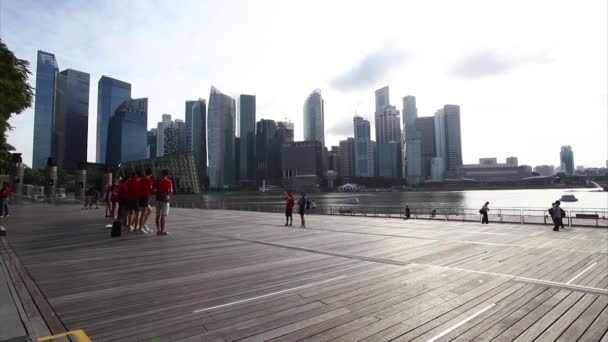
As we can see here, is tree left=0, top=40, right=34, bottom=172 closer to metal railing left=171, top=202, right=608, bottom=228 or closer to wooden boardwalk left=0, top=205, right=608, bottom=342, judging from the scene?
wooden boardwalk left=0, top=205, right=608, bottom=342

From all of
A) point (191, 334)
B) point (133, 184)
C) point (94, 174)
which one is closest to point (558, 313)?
point (191, 334)

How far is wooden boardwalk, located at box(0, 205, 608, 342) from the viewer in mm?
3855

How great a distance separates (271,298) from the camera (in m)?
4.93

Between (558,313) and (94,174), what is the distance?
13192 cm

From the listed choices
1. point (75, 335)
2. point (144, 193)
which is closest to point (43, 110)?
point (144, 193)

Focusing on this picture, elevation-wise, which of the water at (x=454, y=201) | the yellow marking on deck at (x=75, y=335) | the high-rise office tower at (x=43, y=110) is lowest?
the water at (x=454, y=201)

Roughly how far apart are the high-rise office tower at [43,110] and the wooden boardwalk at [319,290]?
731 ft

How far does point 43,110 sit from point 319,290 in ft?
796

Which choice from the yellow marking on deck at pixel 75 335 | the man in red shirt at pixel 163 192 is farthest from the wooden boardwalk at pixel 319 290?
the man in red shirt at pixel 163 192

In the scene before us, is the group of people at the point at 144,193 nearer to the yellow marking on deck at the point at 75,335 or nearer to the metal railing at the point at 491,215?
the yellow marking on deck at the point at 75,335

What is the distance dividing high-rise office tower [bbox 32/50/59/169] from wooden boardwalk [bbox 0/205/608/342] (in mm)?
222870

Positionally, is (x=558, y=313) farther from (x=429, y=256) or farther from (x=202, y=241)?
(x=202, y=241)

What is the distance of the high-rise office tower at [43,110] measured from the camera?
18500 centimetres

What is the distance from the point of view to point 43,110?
190750 mm
